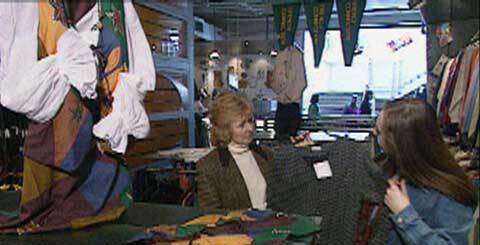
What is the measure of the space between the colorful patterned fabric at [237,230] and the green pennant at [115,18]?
0.43 m

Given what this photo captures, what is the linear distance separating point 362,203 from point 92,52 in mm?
971

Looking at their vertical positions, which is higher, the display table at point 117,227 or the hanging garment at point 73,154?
the hanging garment at point 73,154

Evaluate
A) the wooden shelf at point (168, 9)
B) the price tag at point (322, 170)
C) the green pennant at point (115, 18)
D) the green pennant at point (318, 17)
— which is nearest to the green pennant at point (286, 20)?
the green pennant at point (318, 17)

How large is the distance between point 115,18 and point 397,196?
84cm

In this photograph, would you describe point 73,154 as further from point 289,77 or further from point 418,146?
point 289,77

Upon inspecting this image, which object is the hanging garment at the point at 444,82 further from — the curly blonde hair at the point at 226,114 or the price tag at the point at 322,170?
the curly blonde hair at the point at 226,114

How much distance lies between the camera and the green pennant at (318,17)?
608cm

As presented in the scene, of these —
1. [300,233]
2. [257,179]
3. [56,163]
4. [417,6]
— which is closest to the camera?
[56,163]

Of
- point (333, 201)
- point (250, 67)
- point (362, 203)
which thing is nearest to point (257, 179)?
point (333, 201)

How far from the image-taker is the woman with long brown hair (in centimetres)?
120

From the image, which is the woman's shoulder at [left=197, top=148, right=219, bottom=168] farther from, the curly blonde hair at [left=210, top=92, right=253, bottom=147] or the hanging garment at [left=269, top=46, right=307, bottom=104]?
the hanging garment at [left=269, top=46, right=307, bottom=104]

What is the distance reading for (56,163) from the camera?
1.04 metres

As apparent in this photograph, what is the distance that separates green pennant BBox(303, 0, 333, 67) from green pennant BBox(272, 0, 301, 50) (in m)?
0.21

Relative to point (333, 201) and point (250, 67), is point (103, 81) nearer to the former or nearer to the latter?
point (333, 201)
